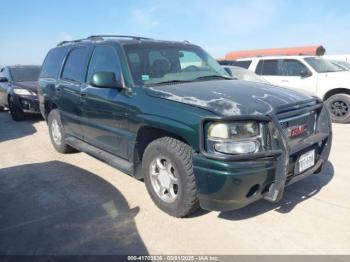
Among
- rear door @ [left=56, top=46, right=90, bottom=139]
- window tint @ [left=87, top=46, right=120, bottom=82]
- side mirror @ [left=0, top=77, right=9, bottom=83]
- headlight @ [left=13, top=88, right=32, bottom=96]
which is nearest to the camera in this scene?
window tint @ [left=87, top=46, right=120, bottom=82]

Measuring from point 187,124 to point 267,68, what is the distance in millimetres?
7657

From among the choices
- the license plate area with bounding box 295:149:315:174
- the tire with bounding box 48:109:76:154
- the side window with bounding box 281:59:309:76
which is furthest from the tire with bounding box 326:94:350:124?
the tire with bounding box 48:109:76:154

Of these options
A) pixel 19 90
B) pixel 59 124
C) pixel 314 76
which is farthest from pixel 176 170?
pixel 19 90

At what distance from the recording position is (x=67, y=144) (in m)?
5.86

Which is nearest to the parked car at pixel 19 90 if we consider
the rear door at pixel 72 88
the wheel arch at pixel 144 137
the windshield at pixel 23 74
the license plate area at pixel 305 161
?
the windshield at pixel 23 74

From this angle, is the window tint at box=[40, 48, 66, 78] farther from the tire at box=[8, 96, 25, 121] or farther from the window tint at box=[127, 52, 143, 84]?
the tire at box=[8, 96, 25, 121]

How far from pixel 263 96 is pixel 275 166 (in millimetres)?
796

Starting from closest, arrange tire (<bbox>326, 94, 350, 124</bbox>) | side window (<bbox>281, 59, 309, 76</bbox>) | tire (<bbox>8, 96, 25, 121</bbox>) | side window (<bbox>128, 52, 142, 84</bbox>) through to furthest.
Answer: side window (<bbox>128, 52, 142, 84</bbox>), tire (<bbox>326, 94, 350, 124</bbox>), side window (<bbox>281, 59, 309, 76</bbox>), tire (<bbox>8, 96, 25, 121</bbox>)

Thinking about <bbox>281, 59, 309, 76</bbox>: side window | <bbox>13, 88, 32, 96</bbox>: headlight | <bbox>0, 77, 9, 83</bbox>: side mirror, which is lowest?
<bbox>13, 88, 32, 96</bbox>: headlight

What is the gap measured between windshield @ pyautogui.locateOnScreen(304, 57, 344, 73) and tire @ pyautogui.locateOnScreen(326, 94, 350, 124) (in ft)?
2.90

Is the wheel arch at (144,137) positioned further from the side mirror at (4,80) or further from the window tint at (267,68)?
the side mirror at (4,80)

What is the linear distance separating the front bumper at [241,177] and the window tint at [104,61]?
1.75m

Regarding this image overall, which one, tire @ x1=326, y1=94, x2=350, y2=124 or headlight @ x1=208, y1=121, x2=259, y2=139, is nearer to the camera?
headlight @ x1=208, y1=121, x2=259, y2=139

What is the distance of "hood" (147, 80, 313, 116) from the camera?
120 inches
